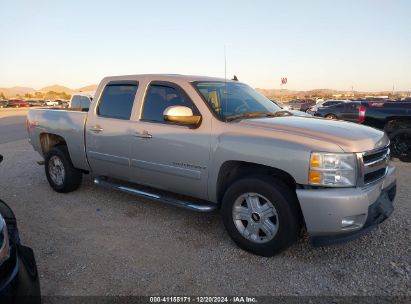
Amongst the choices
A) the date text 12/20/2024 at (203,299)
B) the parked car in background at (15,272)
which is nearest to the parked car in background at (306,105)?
the date text 12/20/2024 at (203,299)

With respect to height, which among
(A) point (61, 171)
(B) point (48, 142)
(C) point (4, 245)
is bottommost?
(A) point (61, 171)

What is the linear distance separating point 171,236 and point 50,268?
1337 millimetres

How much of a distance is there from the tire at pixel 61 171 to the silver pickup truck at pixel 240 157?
0.34 m

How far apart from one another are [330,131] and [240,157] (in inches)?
35.8

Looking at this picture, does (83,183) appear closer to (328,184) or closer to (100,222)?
(100,222)

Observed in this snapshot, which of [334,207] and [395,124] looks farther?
[395,124]

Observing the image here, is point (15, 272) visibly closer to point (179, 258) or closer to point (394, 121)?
point (179, 258)

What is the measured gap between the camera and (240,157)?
12.0 feet

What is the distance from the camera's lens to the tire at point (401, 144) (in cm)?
848

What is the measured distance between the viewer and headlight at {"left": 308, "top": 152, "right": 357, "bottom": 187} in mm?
3186

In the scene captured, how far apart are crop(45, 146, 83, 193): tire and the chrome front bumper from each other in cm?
389

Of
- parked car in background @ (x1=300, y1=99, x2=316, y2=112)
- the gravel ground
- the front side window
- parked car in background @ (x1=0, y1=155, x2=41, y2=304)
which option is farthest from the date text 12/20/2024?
Result: parked car in background @ (x1=300, y1=99, x2=316, y2=112)

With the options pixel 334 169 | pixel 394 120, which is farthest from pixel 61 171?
pixel 394 120

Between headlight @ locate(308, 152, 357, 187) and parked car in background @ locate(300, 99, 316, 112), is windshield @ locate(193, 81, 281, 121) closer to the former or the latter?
headlight @ locate(308, 152, 357, 187)
